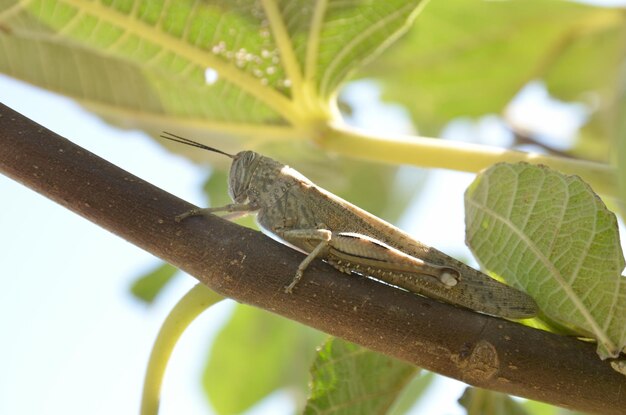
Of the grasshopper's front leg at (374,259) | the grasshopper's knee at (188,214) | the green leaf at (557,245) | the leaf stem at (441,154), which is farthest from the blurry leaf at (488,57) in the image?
the grasshopper's knee at (188,214)

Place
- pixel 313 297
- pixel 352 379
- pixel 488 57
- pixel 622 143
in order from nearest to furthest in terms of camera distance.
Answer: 1. pixel 622 143
2. pixel 313 297
3. pixel 352 379
4. pixel 488 57

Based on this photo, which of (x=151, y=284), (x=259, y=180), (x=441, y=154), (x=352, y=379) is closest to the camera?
(x=352, y=379)

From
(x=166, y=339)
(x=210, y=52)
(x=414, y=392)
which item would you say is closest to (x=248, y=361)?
(x=414, y=392)

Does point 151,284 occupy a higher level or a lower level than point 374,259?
higher

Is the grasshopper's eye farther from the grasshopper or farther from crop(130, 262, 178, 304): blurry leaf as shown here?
crop(130, 262, 178, 304): blurry leaf

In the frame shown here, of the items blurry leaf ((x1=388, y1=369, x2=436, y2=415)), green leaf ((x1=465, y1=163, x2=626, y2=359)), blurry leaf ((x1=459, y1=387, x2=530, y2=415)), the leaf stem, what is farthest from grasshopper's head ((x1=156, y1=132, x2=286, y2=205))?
blurry leaf ((x1=388, y1=369, x2=436, y2=415))

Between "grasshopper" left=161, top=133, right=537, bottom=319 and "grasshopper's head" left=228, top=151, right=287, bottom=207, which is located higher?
"grasshopper's head" left=228, top=151, right=287, bottom=207

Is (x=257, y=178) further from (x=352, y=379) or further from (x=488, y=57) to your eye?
(x=488, y=57)
